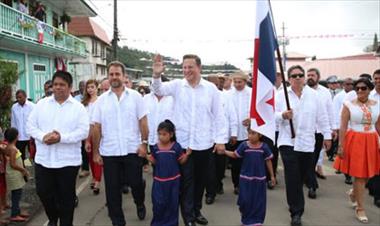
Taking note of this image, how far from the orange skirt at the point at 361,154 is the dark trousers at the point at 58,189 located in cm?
360

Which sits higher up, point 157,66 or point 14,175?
point 157,66

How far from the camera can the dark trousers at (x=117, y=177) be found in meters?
4.81

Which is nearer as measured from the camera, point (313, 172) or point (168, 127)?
point (168, 127)

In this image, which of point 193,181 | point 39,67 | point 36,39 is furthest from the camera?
point 39,67

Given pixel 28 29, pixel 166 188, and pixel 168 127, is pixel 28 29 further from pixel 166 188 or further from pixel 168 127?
pixel 166 188

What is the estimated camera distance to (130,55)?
64.6 m

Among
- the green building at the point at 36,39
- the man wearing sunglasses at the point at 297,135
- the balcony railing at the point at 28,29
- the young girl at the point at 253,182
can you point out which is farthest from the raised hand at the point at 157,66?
the balcony railing at the point at 28,29

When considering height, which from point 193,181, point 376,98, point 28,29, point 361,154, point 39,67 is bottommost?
point 193,181

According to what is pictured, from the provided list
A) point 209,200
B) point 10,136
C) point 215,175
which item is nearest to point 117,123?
point 10,136

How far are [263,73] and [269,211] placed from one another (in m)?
2.34

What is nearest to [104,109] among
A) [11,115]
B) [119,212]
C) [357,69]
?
[119,212]

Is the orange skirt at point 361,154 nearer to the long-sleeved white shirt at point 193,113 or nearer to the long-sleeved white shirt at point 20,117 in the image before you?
the long-sleeved white shirt at point 193,113

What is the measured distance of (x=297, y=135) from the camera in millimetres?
5312

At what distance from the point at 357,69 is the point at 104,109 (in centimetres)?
4252
